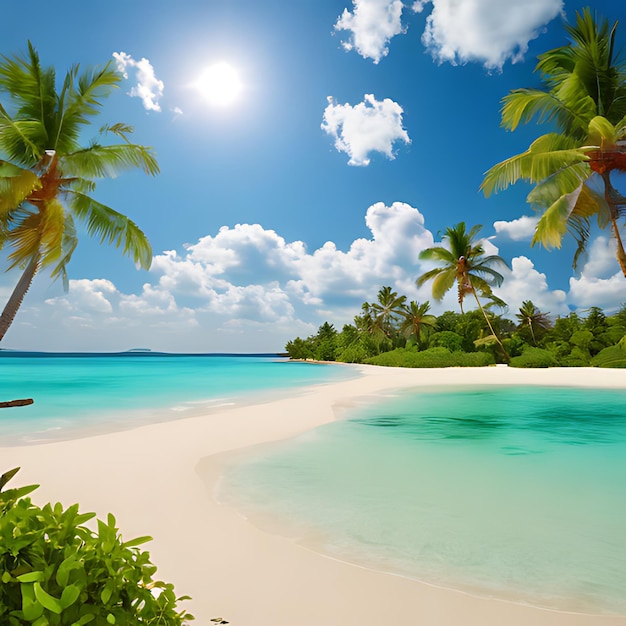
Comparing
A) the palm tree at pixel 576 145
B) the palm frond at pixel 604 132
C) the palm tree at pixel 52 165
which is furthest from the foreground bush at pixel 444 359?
the palm tree at pixel 52 165

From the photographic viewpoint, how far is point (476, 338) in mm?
31453

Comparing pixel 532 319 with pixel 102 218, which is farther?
pixel 532 319

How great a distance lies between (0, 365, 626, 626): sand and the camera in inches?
85.0

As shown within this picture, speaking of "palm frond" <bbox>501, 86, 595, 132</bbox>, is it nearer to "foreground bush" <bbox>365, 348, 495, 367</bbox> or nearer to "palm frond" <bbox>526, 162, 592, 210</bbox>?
"palm frond" <bbox>526, 162, 592, 210</bbox>

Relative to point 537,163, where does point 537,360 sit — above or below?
below

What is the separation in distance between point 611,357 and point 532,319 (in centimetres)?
1026

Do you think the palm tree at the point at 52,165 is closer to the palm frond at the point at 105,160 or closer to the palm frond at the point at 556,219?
the palm frond at the point at 105,160

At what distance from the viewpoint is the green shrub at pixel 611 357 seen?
902 inches

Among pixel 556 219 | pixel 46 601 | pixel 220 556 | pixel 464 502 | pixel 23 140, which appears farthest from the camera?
pixel 556 219

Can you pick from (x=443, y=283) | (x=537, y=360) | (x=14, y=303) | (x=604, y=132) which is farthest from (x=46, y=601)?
(x=537, y=360)

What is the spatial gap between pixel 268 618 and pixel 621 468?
5187 mm

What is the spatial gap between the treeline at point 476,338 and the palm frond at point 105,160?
2028cm

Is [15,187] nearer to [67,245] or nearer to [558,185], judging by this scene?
[67,245]

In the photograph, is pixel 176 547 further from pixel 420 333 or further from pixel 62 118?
pixel 420 333
